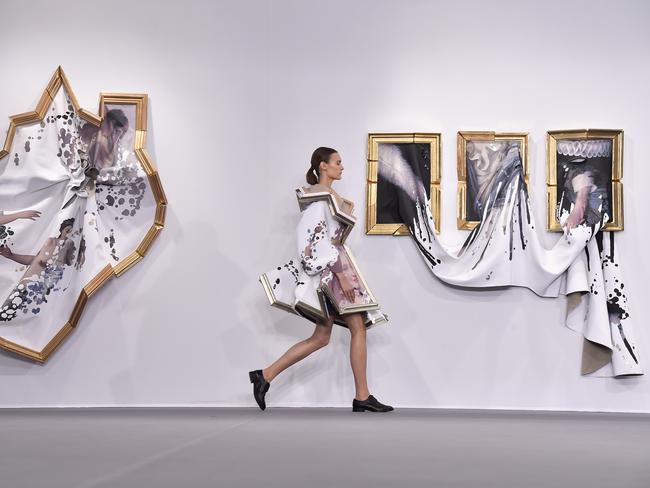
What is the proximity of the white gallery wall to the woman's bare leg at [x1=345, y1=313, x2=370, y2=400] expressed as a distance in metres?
0.42

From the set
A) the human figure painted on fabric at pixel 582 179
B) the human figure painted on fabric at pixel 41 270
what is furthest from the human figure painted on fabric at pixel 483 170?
the human figure painted on fabric at pixel 41 270

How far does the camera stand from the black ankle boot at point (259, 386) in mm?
4785

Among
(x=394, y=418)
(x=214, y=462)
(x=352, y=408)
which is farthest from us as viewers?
(x=352, y=408)

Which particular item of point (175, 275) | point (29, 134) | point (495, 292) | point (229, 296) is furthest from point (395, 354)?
point (29, 134)

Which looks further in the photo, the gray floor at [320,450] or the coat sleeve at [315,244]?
the coat sleeve at [315,244]

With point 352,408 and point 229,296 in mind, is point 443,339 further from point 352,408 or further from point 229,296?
point 229,296

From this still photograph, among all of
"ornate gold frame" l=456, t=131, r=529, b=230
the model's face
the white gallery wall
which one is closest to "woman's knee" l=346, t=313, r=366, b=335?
the white gallery wall

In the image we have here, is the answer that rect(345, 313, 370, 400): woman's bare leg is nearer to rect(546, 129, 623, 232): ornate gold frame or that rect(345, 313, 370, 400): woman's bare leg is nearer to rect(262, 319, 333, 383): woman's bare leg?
rect(262, 319, 333, 383): woman's bare leg

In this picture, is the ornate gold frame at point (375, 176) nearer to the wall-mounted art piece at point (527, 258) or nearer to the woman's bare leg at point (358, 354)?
the wall-mounted art piece at point (527, 258)

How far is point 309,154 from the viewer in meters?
5.33

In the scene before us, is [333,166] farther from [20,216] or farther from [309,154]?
[20,216]

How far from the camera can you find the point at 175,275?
17.4 feet

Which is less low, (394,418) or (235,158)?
(235,158)

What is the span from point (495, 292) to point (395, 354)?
670mm
